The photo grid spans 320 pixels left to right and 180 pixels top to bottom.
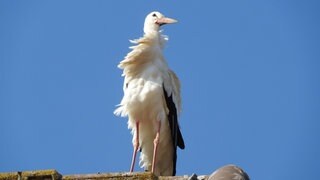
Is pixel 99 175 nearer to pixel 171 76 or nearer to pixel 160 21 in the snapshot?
pixel 171 76

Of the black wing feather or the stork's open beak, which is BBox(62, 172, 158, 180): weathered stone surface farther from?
the stork's open beak

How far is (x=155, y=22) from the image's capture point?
589 inches

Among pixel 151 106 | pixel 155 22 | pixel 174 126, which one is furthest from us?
pixel 155 22

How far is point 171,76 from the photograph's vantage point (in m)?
14.2

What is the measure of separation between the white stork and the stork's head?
24.1 inches

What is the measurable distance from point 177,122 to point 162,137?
1.12 ft

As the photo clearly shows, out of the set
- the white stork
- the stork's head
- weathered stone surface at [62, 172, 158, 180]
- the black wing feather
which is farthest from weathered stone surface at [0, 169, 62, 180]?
the stork's head

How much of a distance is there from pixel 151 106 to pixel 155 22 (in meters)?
1.76

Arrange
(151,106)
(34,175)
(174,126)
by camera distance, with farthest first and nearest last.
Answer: (174,126) < (151,106) < (34,175)

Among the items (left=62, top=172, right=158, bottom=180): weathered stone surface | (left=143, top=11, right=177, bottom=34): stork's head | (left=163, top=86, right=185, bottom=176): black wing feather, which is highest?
(left=143, top=11, right=177, bottom=34): stork's head

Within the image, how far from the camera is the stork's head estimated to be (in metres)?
14.9

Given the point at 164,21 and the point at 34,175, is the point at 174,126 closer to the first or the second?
the point at 164,21

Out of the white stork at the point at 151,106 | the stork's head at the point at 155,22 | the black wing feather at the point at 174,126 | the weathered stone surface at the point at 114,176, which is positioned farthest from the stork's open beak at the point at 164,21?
the weathered stone surface at the point at 114,176

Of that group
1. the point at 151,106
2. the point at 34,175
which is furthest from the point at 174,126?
the point at 34,175
